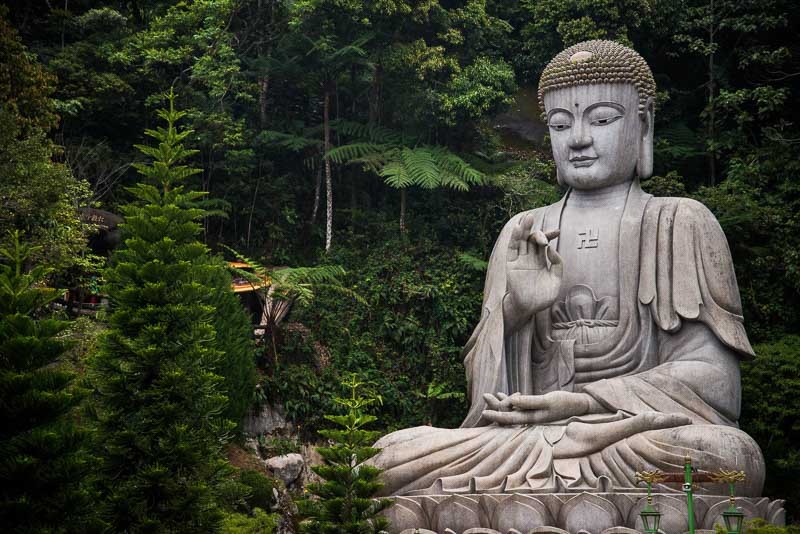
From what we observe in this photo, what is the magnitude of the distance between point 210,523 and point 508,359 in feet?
10.2

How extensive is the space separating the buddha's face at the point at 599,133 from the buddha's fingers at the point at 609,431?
8.28 ft

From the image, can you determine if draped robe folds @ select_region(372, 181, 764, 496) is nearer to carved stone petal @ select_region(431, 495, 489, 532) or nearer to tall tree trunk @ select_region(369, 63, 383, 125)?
carved stone petal @ select_region(431, 495, 489, 532)

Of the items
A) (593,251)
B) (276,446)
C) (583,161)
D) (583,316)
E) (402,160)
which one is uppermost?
Result: (402,160)

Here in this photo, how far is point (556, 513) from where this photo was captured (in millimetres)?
7438

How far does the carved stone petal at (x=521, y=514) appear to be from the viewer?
7.43 m

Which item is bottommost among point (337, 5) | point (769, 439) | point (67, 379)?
point (769, 439)

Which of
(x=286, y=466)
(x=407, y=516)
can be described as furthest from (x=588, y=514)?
(x=286, y=466)

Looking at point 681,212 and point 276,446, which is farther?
point 276,446

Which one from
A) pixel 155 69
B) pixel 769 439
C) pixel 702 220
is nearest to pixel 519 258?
pixel 702 220

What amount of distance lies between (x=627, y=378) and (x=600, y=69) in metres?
2.86

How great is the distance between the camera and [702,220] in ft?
30.1

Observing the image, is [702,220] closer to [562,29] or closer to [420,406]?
[420,406]

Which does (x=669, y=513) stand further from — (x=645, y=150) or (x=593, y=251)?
(x=645, y=150)

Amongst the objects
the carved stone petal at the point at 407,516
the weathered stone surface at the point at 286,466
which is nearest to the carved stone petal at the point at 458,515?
the carved stone petal at the point at 407,516
